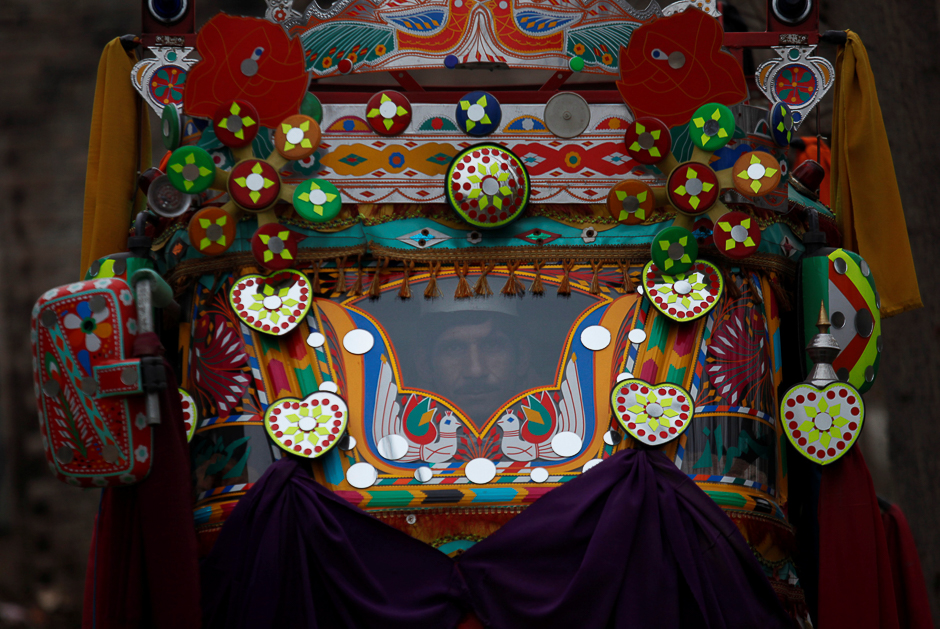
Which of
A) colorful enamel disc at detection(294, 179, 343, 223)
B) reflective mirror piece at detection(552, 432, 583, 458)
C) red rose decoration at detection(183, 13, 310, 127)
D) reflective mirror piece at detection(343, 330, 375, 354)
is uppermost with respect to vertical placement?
red rose decoration at detection(183, 13, 310, 127)

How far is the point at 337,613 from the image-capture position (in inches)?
154

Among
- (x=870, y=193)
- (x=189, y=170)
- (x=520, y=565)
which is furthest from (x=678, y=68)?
(x=520, y=565)

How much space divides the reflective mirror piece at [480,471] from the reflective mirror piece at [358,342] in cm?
59

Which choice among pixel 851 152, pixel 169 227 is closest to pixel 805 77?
pixel 851 152

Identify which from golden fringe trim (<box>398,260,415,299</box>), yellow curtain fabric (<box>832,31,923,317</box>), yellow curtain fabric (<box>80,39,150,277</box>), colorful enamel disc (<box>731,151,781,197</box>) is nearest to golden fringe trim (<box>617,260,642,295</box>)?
colorful enamel disc (<box>731,151,781,197</box>)

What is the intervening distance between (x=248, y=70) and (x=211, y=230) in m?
0.63

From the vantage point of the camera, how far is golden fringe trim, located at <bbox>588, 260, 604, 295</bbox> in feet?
14.9

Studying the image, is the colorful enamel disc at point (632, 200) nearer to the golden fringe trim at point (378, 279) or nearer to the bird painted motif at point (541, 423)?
the bird painted motif at point (541, 423)

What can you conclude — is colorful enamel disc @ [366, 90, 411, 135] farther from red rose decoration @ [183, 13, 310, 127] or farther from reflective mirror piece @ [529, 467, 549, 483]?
reflective mirror piece @ [529, 467, 549, 483]

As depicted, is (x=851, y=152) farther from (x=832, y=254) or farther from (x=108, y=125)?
(x=108, y=125)

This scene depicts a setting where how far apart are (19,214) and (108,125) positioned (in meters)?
7.43

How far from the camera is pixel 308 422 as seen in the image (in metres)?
4.26

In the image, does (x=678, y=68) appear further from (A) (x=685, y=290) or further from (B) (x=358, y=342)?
(B) (x=358, y=342)

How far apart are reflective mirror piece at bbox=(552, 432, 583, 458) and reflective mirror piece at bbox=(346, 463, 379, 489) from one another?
632mm
